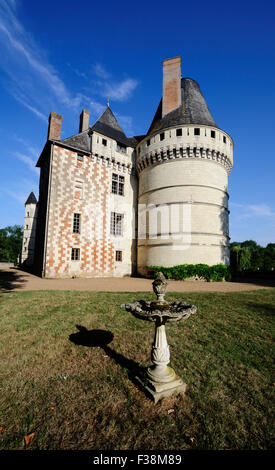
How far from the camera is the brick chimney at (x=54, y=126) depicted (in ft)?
57.4

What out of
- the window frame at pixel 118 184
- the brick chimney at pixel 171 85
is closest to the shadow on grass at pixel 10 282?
the window frame at pixel 118 184

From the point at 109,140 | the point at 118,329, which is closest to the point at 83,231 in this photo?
the point at 109,140

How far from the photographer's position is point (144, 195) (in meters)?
19.1

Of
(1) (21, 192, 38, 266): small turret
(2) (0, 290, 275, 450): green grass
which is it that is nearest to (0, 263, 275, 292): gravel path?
(2) (0, 290, 275, 450): green grass

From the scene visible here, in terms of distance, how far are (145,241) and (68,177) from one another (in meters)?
8.26

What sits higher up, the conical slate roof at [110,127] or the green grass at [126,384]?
the conical slate roof at [110,127]

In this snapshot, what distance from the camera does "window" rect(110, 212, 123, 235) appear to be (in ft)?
61.3

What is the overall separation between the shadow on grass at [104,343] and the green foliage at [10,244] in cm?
5960

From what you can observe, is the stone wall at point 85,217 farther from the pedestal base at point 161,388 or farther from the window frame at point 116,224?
the pedestal base at point 161,388

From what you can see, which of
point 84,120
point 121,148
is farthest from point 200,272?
point 84,120

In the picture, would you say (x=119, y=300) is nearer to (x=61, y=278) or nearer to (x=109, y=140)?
(x=61, y=278)

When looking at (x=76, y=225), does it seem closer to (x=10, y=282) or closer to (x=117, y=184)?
(x=117, y=184)

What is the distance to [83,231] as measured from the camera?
1697 centimetres

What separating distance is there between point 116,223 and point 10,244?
173 ft
